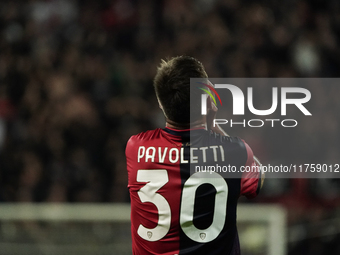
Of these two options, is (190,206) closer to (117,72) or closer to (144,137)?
(144,137)

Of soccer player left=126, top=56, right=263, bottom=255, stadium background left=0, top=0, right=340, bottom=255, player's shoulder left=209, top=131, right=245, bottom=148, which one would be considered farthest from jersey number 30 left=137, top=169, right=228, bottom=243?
stadium background left=0, top=0, right=340, bottom=255

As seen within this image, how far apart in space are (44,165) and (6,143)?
0.61m

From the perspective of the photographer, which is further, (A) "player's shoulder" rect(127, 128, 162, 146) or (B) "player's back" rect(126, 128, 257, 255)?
(A) "player's shoulder" rect(127, 128, 162, 146)

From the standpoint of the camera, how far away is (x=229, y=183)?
181cm

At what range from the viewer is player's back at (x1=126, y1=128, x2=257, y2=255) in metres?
1.81

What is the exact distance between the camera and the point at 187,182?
1822 mm

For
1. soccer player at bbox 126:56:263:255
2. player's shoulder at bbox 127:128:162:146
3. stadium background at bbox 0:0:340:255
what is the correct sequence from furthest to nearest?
stadium background at bbox 0:0:340:255 → player's shoulder at bbox 127:128:162:146 → soccer player at bbox 126:56:263:255

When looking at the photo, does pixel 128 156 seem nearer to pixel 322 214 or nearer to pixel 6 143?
pixel 322 214

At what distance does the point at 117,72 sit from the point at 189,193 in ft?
13.8

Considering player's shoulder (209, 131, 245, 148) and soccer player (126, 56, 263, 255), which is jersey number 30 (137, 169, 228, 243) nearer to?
soccer player (126, 56, 263, 255)

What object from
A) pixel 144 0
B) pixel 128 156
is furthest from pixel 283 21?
pixel 128 156

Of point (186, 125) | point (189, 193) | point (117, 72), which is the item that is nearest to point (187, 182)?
point (189, 193)

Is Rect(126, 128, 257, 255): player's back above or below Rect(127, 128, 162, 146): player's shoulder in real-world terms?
below

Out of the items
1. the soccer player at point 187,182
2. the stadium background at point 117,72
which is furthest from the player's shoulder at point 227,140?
the stadium background at point 117,72
